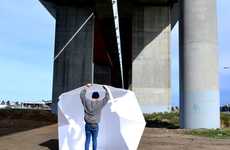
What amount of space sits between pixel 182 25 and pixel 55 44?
2311cm

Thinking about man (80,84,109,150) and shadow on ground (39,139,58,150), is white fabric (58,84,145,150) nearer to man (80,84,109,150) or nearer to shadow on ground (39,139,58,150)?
man (80,84,109,150)

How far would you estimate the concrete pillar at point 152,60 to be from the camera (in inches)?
1720

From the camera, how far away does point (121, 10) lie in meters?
50.5

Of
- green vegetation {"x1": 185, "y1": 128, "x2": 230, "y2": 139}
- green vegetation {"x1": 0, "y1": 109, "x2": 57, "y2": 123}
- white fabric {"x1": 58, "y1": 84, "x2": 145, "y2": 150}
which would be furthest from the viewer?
green vegetation {"x1": 0, "y1": 109, "x2": 57, "y2": 123}

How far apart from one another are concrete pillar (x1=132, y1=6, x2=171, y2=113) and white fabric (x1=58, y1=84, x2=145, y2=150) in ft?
106

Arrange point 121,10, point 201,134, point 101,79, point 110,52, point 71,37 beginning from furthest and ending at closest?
point 101,79
point 110,52
point 121,10
point 71,37
point 201,134

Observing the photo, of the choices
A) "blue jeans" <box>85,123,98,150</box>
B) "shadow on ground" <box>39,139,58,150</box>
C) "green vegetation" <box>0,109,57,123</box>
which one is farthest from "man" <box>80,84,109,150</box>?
"green vegetation" <box>0,109,57,123</box>

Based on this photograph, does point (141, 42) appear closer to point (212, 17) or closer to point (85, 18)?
point (85, 18)

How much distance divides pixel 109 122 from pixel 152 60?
111 ft

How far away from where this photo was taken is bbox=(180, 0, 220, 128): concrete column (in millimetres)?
21422

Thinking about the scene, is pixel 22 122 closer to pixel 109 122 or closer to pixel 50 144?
pixel 50 144

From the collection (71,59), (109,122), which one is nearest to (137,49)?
(71,59)

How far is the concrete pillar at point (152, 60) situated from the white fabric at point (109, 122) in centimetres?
3243

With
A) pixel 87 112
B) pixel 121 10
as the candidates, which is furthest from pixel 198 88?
pixel 121 10
